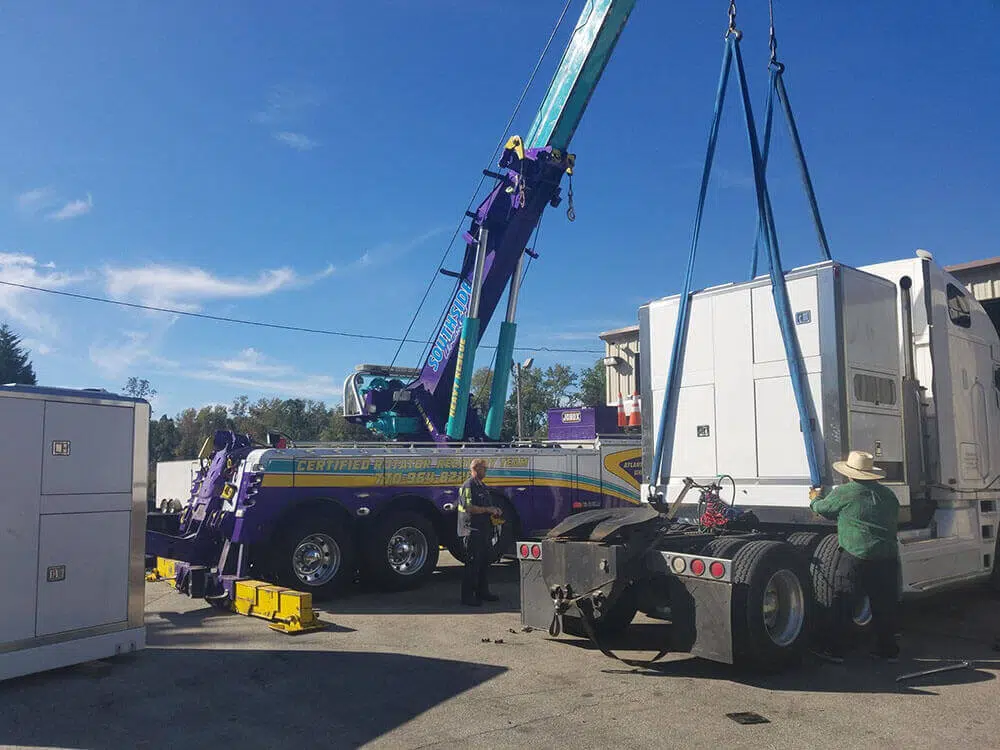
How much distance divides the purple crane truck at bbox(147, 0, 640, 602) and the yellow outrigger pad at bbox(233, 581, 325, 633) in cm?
50

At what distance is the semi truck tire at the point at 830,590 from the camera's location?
6.81 metres

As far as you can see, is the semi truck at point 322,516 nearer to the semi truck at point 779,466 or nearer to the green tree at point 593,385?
the semi truck at point 779,466

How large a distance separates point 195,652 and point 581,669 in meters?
3.46

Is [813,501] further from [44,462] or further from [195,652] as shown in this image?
[44,462]

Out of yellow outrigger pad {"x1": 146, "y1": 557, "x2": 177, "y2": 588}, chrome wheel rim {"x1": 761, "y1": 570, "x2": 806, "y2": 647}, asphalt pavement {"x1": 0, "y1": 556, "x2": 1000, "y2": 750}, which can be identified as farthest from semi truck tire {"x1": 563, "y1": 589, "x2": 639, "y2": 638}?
yellow outrigger pad {"x1": 146, "y1": 557, "x2": 177, "y2": 588}

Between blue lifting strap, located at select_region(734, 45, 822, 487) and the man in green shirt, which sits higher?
blue lifting strap, located at select_region(734, 45, 822, 487)

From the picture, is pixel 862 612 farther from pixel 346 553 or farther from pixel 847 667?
pixel 346 553

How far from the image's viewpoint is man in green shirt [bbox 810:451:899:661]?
6762 millimetres

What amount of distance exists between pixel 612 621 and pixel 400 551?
4067 mm

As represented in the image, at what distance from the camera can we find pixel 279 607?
27.2 ft

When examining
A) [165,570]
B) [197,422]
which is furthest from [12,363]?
[165,570]

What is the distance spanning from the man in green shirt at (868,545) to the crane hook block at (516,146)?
8546 millimetres

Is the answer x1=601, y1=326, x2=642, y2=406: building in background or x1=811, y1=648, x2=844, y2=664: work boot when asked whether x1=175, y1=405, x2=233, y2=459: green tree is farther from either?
x1=811, y1=648, x2=844, y2=664: work boot

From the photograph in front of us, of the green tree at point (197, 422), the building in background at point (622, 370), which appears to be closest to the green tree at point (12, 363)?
the green tree at point (197, 422)
